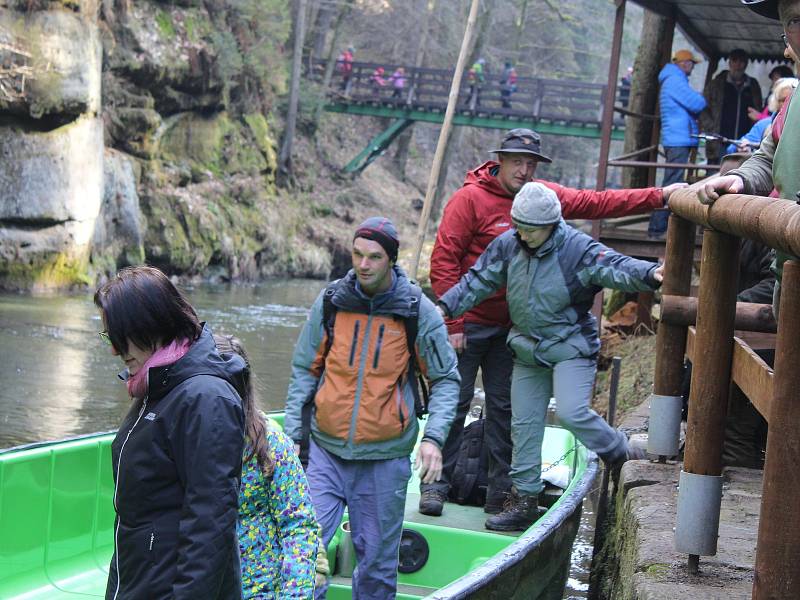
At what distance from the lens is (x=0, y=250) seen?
1920 centimetres

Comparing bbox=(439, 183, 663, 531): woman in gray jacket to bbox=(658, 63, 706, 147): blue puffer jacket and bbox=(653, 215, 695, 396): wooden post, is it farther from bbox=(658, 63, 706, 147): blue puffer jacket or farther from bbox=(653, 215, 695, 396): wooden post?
bbox=(658, 63, 706, 147): blue puffer jacket

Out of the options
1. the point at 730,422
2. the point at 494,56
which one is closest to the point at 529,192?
the point at 730,422

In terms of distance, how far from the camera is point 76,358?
595 inches

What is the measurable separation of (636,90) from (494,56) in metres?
32.5

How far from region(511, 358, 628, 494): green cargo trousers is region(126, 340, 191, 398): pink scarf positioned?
3.14m

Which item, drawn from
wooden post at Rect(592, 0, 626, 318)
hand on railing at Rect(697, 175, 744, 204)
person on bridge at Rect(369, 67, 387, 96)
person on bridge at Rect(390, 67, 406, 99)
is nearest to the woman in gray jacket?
hand on railing at Rect(697, 175, 744, 204)

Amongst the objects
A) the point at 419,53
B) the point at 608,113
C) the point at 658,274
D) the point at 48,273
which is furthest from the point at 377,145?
the point at 658,274

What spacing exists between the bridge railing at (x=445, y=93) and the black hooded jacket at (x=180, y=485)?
32043mm

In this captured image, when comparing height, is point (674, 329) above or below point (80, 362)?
above

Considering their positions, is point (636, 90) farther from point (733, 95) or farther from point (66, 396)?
point (66, 396)

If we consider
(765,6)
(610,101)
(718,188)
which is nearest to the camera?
(765,6)

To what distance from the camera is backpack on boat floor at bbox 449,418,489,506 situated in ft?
20.9

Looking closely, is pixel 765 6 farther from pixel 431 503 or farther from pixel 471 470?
pixel 471 470

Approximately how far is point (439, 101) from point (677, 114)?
2517 cm
